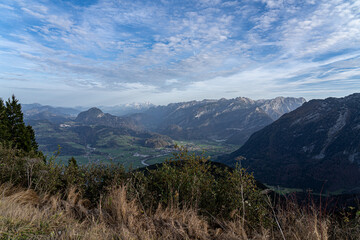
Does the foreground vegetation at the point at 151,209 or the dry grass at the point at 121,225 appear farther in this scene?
the foreground vegetation at the point at 151,209

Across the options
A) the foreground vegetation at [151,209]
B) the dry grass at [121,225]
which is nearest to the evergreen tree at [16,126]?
the foreground vegetation at [151,209]

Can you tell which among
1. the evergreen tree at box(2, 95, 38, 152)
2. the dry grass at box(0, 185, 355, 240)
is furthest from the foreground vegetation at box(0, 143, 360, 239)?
the evergreen tree at box(2, 95, 38, 152)

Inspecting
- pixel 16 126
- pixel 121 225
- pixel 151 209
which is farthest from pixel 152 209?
pixel 16 126

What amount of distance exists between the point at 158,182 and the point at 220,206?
3038 mm

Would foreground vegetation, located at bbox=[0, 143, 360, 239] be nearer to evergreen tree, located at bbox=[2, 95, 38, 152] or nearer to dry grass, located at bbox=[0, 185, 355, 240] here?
dry grass, located at bbox=[0, 185, 355, 240]

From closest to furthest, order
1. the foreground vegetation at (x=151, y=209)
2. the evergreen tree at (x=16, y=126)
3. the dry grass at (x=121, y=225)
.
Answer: the dry grass at (x=121, y=225)
the foreground vegetation at (x=151, y=209)
the evergreen tree at (x=16, y=126)

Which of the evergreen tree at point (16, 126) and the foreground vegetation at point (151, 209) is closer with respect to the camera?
the foreground vegetation at point (151, 209)

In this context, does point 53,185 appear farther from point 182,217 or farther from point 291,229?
point 291,229

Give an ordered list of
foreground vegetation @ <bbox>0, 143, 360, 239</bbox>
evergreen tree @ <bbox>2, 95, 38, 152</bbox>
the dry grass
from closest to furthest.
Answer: the dry grass
foreground vegetation @ <bbox>0, 143, 360, 239</bbox>
evergreen tree @ <bbox>2, 95, 38, 152</bbox>

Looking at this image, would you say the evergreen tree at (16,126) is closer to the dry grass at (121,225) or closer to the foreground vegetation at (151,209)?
the foreground vegetation at (151,209)

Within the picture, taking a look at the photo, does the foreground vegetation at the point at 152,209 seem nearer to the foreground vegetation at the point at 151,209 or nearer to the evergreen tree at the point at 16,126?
the foreground vegetation at the point at 151,209

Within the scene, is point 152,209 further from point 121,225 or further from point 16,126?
point 16,126

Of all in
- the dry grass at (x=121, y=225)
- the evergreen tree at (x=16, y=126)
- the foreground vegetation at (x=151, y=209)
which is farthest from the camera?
the evergreen tree at (x=16, y=126)

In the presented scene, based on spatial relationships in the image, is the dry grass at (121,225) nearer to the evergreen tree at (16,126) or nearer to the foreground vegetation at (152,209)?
the foreground vegetation at (152,209)
